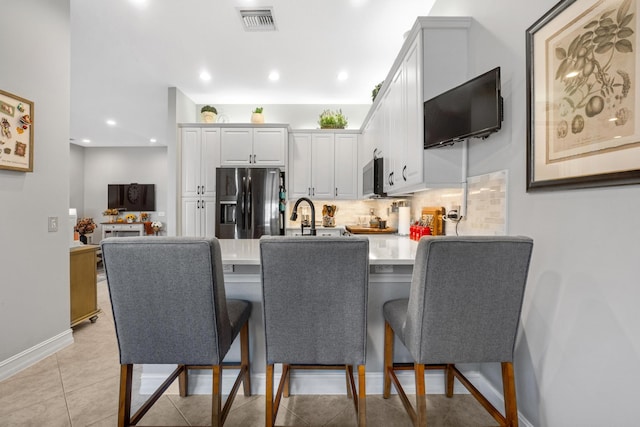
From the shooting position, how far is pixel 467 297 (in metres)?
1.20

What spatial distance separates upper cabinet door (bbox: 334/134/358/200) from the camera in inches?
184

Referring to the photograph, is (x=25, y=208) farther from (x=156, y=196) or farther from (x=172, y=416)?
(x=156, y=196)

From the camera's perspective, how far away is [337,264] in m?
1.21

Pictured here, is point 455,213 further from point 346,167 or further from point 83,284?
point 83,284

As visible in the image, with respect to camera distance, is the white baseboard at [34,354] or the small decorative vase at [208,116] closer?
the white baseboard at [34,354]

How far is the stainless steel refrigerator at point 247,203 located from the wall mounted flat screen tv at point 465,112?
2611 mm

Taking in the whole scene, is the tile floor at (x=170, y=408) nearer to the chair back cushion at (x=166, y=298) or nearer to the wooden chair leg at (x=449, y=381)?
the wooden chair leg at (x=449, y=381)

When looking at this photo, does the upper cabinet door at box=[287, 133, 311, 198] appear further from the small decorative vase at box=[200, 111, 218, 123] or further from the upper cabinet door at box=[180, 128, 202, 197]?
the upper cabinet door at box=[180, 128, 202, 197]

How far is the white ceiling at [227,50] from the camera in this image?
2.60 m

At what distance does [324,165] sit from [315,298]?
3.60 m

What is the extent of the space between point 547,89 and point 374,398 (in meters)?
1.87

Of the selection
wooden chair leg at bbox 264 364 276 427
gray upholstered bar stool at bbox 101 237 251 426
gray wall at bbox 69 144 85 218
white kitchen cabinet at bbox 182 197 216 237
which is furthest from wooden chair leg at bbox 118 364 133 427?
gray wall at bbox 69 144 85 218

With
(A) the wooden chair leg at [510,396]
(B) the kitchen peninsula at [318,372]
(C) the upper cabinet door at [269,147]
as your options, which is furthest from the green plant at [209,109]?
(A) the wooden chair leg at [510,396]

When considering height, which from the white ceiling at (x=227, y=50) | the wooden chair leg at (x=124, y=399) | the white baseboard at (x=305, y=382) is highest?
the white ceiling at (x=227, y=50)
